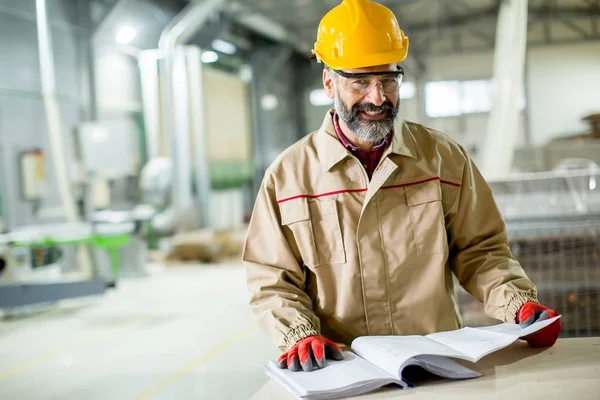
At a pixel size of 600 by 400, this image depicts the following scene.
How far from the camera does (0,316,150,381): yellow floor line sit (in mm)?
5002

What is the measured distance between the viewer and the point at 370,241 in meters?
A: 1.92

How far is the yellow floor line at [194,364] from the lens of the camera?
14.2 ft

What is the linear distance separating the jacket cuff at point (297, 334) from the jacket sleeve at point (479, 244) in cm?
56

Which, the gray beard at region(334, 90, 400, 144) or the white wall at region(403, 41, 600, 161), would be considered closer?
the gray beard at region(334, 90, 400, 144)

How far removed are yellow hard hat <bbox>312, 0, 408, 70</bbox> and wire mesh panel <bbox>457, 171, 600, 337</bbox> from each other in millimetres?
2258

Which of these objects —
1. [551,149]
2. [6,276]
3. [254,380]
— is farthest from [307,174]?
[6,276]

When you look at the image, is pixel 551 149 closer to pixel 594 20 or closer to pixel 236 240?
pixel 594 20

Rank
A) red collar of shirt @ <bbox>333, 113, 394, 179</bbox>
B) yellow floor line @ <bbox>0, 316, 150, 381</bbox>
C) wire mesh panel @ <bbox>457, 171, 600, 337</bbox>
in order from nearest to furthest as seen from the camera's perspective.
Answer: red collar of shirt @ <bbox>333, 113, 394, 179</bbox> → wire mesh panel @ <bbox>457, 171, 600, 337</bbox> → yellow floor line @ <bbox>0, 316, 150, 381</bbox>

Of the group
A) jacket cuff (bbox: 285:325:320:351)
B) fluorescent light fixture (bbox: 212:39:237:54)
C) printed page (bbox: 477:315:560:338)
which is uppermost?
fluorescent light fixture (bbox: 212:39:237:54)

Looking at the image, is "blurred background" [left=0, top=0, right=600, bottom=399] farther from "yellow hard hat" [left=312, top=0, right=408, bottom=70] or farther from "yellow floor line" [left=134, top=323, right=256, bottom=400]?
"yellow hard hat" [left=312, top=0, right=408, bottom=70]

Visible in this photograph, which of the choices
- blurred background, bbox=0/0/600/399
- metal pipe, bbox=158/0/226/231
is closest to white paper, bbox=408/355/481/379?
blurred background, bbox=0/0/600/399

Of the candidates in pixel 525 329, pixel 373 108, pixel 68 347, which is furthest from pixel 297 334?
pixel 68 347

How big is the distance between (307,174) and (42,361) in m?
4.06

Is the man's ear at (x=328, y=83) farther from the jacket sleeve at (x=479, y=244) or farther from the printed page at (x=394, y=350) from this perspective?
the printed page at (x=394, y=350)
